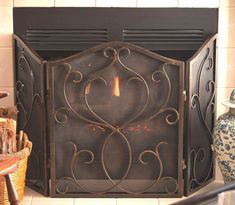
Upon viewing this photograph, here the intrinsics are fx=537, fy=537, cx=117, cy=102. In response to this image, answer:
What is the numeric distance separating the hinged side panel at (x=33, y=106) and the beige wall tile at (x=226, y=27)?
0.93 metres

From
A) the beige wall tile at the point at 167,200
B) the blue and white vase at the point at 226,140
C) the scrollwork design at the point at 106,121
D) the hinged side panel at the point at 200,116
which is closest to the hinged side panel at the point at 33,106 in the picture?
the scrollwork design at the point at 106,121

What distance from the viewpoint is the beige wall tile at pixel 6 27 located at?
2.73 meters

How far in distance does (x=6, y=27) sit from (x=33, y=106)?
0.43 meters

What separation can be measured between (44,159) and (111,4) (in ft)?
2.79

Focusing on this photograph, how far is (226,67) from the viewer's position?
2795 mm

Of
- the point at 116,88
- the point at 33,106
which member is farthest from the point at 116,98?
the point at 33,106

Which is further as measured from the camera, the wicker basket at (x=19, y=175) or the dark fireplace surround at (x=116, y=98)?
the dark fireplace surround at (x=116, y=98)

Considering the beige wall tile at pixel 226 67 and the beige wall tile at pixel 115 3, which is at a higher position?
the beige wall tile at pixel 115 3

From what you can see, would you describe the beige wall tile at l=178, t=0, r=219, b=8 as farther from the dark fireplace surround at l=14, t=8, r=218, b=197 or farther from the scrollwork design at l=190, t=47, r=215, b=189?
the scrollwork design at l=190, t=47, r=215, b=189

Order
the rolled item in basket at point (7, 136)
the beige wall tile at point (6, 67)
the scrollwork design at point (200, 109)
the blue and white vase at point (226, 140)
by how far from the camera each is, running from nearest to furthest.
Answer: the rolled item in basket at point (7, 136), the blue and white vase at point (226, 140), the scrollwork design at point (200, 109), the beige wall tile at point (6, 67)

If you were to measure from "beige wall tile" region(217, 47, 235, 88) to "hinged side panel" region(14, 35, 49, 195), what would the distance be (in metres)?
0.92

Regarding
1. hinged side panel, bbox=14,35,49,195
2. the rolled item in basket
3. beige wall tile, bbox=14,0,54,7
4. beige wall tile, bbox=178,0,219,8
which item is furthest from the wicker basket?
beige wall tile, bbox=178,0,219,8

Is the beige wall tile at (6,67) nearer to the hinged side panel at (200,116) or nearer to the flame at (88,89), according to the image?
the flame at (88,89)

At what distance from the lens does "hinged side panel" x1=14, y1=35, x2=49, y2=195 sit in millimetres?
2594
